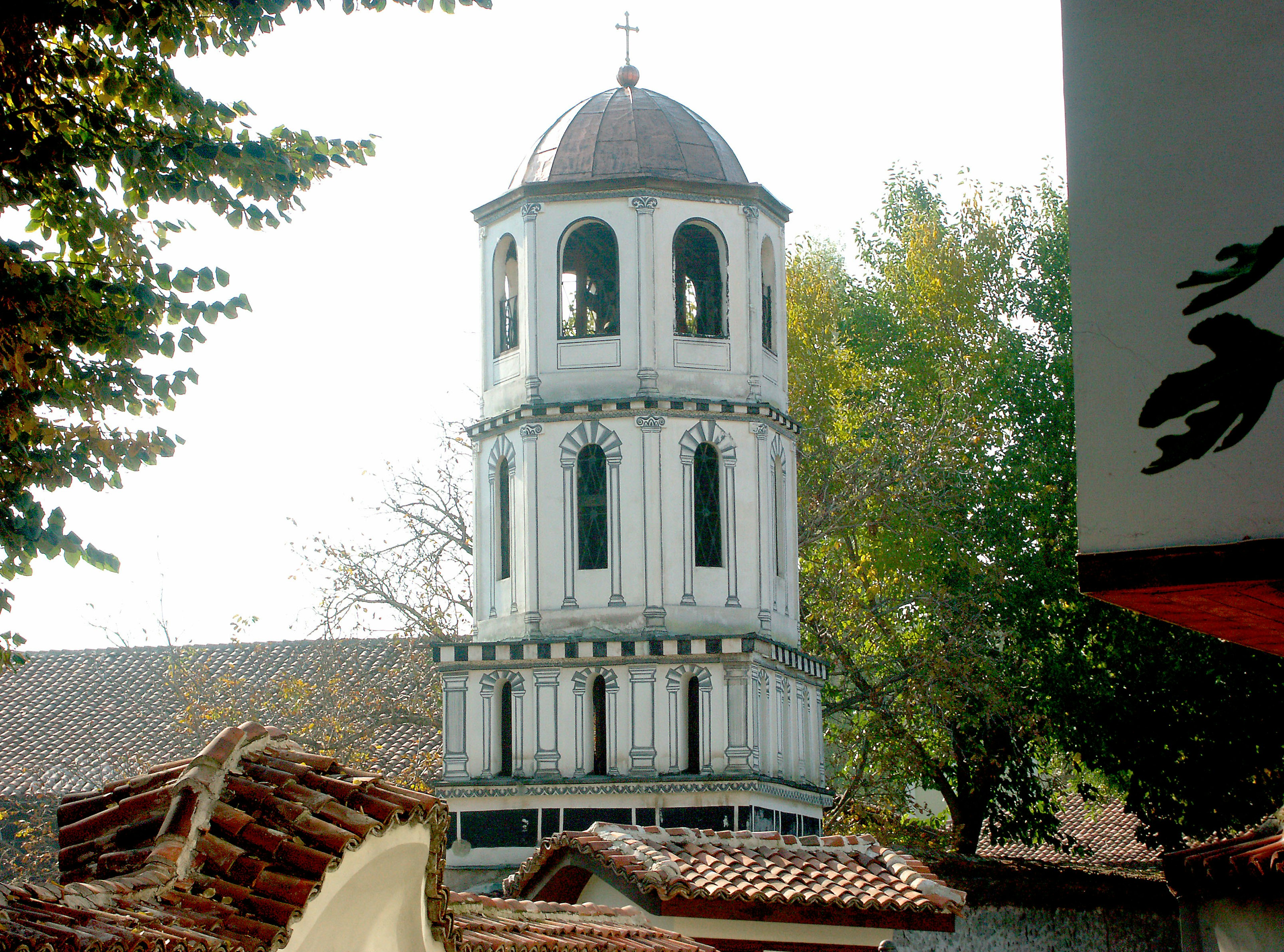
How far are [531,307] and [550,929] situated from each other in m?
13.8

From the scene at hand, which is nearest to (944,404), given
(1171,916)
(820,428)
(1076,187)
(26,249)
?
(820,428)

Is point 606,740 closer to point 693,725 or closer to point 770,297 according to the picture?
point 693,725

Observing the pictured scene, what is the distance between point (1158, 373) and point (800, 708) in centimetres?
1891

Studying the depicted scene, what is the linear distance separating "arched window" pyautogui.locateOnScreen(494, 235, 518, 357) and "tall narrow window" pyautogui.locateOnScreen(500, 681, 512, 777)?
15.6 feet

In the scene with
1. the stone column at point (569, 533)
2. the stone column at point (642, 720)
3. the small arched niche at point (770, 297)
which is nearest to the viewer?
the stone column at point (642, 720)

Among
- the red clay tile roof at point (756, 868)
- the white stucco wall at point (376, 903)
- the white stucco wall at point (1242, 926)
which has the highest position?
the white stucco wall at point (376, 903)

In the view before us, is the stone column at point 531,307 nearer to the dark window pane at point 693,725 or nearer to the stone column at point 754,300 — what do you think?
the stone column at point 754,300

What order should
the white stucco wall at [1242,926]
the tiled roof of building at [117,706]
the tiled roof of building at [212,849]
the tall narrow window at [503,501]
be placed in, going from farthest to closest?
the tiled roof of building at [117,706]
the tall narrow window at [503,501]
the white stucco wall at [1242,926]
the tiled roof of building at [212,849]

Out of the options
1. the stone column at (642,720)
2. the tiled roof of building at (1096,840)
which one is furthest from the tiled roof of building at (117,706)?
the tiled roof of building at (1096,840)

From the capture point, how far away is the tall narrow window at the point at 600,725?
21.1m

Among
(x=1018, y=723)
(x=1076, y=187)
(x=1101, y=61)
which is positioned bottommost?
(x=1018, y=723)

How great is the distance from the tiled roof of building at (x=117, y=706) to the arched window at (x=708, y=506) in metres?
5.80

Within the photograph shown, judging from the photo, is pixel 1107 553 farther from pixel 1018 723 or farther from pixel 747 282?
pixel 1018 723

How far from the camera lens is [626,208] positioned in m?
21.9
